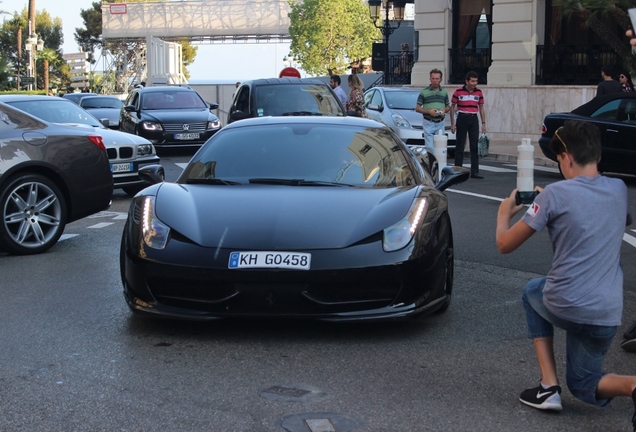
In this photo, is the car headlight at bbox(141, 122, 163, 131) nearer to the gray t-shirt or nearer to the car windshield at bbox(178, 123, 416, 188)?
the car windshield at bbox(178, 123, 416, 188)

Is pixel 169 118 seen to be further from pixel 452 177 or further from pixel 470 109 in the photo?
pixel 452 177

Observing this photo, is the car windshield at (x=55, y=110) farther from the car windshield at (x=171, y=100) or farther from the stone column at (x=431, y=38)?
the stone column at (x=431, y=38)

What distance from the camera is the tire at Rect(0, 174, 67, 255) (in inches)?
365

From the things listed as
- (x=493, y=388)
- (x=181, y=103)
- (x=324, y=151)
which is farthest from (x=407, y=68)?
(x=493, y=388)

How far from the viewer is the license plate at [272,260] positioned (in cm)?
576

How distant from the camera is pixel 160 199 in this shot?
256 inches

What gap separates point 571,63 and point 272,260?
2395 cm

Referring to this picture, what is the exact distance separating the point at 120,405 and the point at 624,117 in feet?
41.8

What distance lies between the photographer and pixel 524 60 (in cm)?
2908

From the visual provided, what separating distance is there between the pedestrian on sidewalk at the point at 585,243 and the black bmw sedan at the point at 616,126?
1130 centimetres

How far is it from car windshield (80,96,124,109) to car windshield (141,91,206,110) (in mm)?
11345

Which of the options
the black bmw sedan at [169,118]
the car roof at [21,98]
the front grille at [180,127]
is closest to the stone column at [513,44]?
the black bmw sedan at [169,118]


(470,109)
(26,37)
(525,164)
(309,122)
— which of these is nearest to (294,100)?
(470,109)

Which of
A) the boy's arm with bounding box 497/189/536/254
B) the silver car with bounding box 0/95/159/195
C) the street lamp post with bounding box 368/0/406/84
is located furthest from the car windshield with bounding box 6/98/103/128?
the street lamp post with bounding box 368/0/406/84
